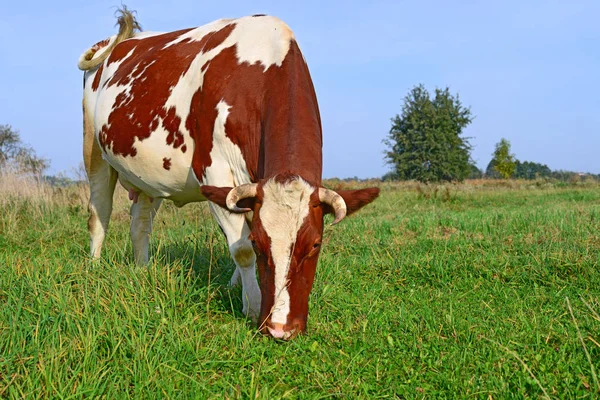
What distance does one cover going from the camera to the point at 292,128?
151 inches

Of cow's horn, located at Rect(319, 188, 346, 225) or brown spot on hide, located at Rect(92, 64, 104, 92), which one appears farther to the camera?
brown spot on hide, located at Rect(92, 64, 104, 92)

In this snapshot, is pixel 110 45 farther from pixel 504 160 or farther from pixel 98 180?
pixel 504 160

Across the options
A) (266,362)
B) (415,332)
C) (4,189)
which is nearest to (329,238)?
(415,332)

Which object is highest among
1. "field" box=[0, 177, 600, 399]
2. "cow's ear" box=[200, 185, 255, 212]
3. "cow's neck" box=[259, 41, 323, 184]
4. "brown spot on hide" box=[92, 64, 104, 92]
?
"brown spot on hide" box=[92, 64, 104, 92]

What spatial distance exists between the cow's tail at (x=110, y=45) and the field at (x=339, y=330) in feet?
8.25

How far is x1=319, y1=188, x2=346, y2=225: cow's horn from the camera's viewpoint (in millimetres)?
3313

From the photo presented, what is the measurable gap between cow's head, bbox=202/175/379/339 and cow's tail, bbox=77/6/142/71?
164 inches

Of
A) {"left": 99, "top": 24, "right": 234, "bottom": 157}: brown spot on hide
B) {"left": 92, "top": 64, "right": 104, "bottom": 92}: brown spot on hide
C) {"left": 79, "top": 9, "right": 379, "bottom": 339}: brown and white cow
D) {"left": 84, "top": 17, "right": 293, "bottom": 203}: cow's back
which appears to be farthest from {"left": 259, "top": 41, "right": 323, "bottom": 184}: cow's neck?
{"left": 92, "top": 64, "right": 104, "bottom": 92}: brown spot on hide

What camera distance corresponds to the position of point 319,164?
12.5 ft

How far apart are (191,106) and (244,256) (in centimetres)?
144

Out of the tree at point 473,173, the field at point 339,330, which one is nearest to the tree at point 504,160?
the tree at point 473,173

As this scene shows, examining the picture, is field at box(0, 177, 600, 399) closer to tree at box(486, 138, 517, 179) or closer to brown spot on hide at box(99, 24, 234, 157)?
brown spot on hide at box(99, 24, 234, 157)

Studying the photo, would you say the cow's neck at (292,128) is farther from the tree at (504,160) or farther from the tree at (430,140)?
the tree at (504,160)

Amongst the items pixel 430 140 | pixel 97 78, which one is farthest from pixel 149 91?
pixel 430 140
